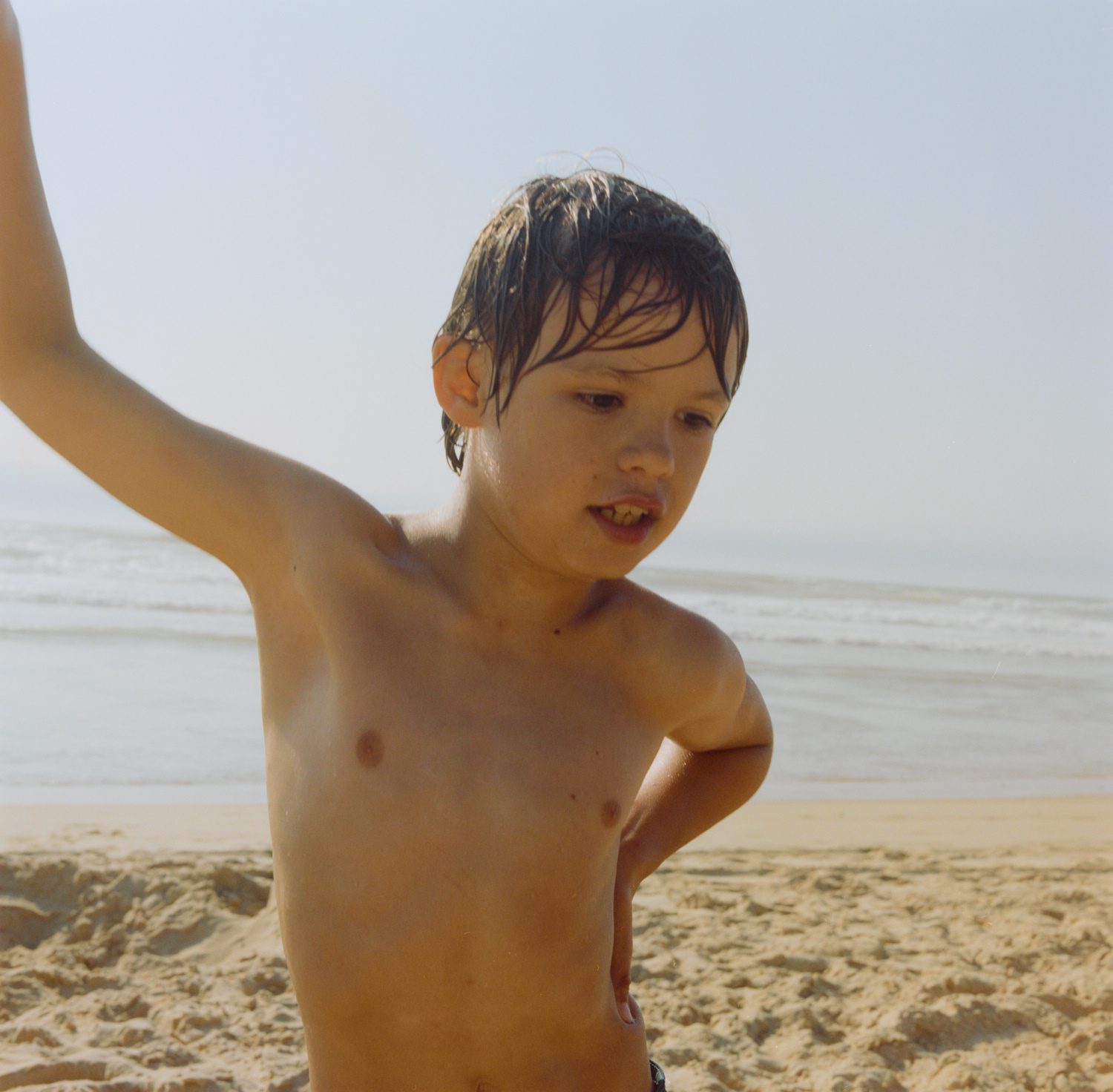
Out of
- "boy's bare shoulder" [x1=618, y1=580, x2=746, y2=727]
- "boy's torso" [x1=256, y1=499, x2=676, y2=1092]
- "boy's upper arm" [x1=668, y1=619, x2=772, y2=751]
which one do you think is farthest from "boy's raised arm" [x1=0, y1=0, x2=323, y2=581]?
"boy's upper arm" [x1=668, y1=619, x2=772, y2=751]

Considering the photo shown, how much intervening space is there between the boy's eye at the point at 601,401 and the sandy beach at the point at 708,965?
201cm

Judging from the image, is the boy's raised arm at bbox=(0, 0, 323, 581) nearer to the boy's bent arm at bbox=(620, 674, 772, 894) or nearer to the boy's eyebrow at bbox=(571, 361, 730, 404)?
the boy's eyebrow at bbox=(571, 361, 730, 404)

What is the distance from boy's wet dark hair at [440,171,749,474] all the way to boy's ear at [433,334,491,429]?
24 millimetres

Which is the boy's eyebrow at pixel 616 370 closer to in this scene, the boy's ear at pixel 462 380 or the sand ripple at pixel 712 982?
the boy's ear at pixel 462 380

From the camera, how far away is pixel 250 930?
3.80 metres

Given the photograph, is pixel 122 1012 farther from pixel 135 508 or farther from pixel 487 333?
pixel 487 333

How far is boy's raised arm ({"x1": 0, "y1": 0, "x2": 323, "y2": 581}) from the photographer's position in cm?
148

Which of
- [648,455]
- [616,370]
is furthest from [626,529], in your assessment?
[616,370]

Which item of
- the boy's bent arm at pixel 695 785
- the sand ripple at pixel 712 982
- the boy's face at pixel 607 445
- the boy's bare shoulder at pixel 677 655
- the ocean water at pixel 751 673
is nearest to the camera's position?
the boy's face at pixel 607 445

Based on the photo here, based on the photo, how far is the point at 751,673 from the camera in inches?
424

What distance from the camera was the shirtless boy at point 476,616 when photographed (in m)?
1.59

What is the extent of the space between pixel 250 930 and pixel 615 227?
116 inches

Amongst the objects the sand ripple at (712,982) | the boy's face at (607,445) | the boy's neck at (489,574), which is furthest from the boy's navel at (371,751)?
the sand ripple at (712,982)

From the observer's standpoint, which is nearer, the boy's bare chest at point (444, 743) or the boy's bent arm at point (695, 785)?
the boy's bare chest at point (444, 743)
